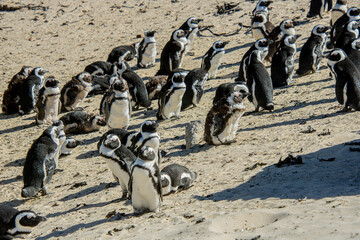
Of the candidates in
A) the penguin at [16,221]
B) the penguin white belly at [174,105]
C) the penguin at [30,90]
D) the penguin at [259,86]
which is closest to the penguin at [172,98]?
the penguin white belly at [174,105]

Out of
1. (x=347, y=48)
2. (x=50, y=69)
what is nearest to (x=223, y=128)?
(x=347, y=48)

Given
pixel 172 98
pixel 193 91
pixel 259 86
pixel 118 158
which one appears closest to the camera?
pixel 118 158

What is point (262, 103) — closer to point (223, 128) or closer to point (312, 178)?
point (223, 128)

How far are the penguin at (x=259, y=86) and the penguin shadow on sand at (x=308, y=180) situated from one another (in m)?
2.73

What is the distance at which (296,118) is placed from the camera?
908cm

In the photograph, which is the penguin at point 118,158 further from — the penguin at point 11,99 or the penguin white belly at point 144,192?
the penguin at point 11,99

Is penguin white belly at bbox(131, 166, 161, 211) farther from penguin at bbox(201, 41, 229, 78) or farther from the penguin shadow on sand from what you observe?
penguin at bbox(201, 41, 229, 78)

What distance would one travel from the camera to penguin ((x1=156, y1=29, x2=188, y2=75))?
13.2m

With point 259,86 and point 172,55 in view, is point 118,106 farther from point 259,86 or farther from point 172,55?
point 172,55

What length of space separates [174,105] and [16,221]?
451 centimetres

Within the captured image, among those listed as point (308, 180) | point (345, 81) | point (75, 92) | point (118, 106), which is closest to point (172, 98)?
point (118, 106)

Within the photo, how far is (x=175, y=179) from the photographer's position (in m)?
6.80

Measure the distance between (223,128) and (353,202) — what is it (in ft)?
10.5

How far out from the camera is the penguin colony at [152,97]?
22.2 feet
